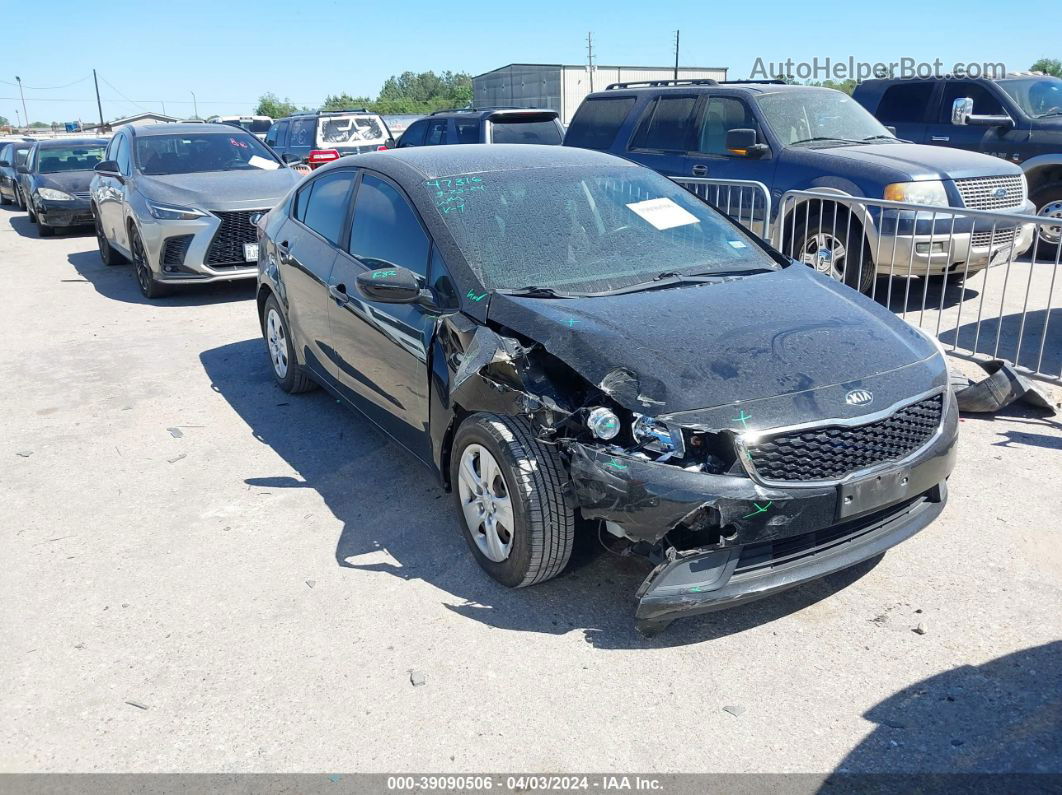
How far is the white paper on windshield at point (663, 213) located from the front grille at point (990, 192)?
4.52 m

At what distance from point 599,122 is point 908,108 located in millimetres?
4829

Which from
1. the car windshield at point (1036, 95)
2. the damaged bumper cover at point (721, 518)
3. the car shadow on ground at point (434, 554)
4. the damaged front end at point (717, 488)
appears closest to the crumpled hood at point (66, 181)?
the car shadow on ground at point (434, 554)

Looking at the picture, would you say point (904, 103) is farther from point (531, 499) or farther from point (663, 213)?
point (531, 499)

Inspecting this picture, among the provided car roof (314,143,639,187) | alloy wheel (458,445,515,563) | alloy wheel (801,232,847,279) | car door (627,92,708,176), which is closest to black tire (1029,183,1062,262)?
alloy wheel (801,232,847,279)

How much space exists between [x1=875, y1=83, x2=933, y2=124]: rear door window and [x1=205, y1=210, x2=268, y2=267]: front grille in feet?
28.1

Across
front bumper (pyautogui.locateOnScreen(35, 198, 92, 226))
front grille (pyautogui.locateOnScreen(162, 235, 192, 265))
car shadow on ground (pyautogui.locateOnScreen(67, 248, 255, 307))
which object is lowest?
car shadow on ground (pyautogui.locateOnScreen(67, 248, 255, 307))

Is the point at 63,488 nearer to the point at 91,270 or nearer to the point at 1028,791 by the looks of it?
the point at 1028,791

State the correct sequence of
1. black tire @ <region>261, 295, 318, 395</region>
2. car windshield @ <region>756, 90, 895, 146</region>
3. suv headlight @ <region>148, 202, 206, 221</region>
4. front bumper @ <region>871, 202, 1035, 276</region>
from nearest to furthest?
black tire @ <region>261, 295, 318, 395</region>
front bumper @ <region>871, 202, 1035, 276</region>
car windshield @ <region>756, 90, 895, 146</region>
suv headlight @ <region>148, 202, 206, 221</region>

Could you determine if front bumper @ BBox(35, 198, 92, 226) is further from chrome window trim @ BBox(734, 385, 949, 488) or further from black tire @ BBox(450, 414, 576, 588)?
chrome window trim @ BBox(734, 385, 949, 488)

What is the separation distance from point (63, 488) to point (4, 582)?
3.56ft

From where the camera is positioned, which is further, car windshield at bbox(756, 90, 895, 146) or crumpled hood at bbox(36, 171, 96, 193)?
crumpled hood at bbox(36, 171, 96, 193)

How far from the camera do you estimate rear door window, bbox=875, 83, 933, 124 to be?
11.9 meters

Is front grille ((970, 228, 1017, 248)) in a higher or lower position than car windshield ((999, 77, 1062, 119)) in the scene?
lower

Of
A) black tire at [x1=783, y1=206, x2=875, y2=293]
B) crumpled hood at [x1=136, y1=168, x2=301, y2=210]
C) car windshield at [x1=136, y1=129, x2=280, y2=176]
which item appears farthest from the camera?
car windshield at [x1=136, y1=129, x2=280, y2=176]
